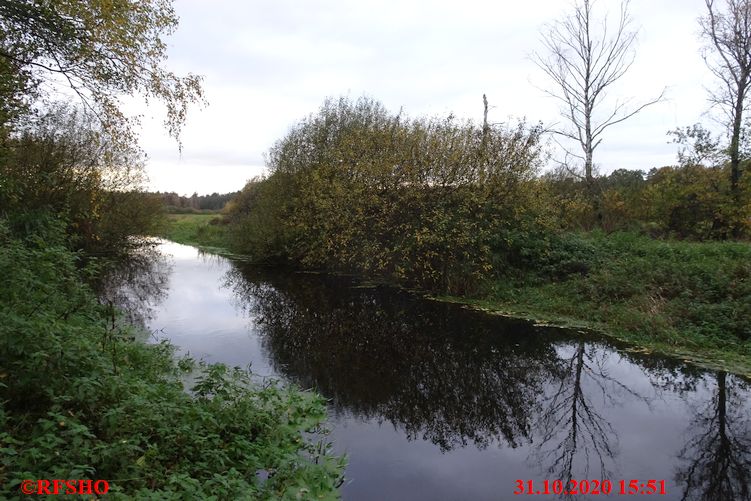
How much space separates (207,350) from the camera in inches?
361

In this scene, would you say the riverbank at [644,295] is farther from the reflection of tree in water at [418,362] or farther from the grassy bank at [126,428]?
the grassy bank at [126,428]

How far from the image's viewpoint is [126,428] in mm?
4102

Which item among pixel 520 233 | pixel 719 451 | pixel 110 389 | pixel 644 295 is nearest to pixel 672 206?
pixel 520 233

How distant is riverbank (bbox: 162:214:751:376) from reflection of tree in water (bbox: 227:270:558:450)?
1842 millimetres

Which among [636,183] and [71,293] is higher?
[636,183]

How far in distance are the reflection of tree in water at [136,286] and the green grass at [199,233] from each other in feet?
33.2

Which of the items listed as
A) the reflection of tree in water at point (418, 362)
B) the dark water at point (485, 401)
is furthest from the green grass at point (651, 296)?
the reflection of tree in water at point (418, 362)

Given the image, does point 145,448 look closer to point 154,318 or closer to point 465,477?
point 465,477

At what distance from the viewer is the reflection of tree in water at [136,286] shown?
1277cm

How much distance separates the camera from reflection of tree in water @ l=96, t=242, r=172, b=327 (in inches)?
503

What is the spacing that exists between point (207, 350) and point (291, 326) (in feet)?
8.71

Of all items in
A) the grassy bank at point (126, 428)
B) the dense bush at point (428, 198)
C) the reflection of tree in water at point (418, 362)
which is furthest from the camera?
the dense bush at point (428, 198)

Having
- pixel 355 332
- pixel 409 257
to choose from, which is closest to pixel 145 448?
pixel 355 332

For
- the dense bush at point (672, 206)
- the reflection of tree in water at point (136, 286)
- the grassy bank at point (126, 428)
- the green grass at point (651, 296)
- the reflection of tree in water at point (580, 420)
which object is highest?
the dense bush at point (672, 206)
